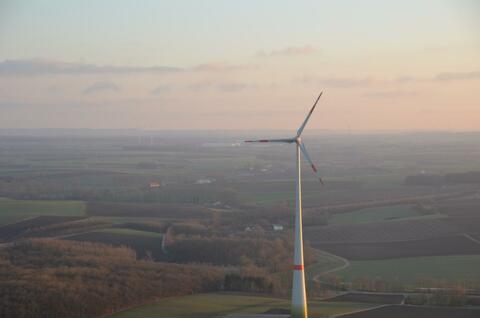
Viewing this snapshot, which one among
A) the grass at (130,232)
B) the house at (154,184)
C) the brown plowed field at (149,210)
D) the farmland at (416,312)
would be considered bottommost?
the farmland at (416,312)

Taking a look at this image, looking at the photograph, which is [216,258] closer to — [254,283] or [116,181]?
[254,283]

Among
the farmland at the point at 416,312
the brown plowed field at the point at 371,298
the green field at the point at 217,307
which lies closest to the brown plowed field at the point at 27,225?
the green field at the point at 217,307

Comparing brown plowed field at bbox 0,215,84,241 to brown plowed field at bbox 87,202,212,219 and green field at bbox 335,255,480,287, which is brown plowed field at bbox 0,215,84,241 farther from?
green field at bbox 335,255,480,287

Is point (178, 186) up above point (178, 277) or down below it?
above

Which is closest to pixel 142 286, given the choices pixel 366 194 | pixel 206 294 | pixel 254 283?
pixel 206 294

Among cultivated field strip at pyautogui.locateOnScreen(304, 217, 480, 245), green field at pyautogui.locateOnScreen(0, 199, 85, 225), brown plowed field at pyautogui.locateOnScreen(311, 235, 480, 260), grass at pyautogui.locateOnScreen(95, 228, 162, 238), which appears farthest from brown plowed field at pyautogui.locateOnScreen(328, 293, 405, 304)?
green field at pyautogui.locateOnScreen(0, 199, 85, 225)

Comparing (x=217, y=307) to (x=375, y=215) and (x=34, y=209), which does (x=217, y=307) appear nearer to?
(x=375, y=215)

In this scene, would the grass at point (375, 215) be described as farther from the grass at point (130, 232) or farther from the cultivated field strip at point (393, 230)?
the grass at point (130, 232)
